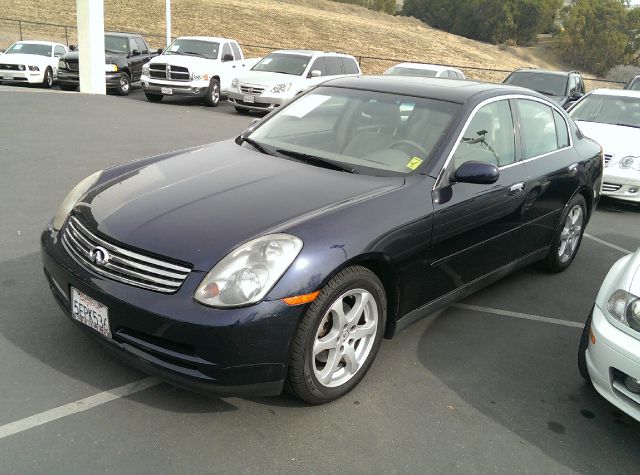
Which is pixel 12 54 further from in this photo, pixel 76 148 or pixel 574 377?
pixel 574 377

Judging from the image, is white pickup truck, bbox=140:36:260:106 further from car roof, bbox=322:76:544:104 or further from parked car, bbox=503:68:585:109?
car roof, bbox=322:76:544:104

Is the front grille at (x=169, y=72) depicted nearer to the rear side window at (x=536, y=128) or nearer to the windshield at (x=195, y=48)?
the windshield at (x=195, y=48)

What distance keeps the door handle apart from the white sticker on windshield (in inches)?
60.3

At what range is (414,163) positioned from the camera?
3.69 metres

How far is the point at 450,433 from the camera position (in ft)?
9.68

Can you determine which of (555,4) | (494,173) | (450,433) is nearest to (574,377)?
(450,433)

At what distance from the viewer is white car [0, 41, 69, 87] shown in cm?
1662

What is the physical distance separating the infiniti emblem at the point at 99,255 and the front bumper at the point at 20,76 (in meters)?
16.2

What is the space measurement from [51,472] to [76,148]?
7.15 m

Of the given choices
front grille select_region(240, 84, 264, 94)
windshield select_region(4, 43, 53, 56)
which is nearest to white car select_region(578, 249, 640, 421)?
front grille select_region(240, 84, 264, 94)

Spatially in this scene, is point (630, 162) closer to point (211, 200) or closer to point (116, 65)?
point (211, 200)

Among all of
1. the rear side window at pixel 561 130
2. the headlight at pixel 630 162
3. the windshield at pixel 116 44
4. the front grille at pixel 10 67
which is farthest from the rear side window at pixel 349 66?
the rear side window at pixel 561 130

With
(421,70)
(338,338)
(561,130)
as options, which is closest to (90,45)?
(421,70)

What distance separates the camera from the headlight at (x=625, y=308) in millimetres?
2912
